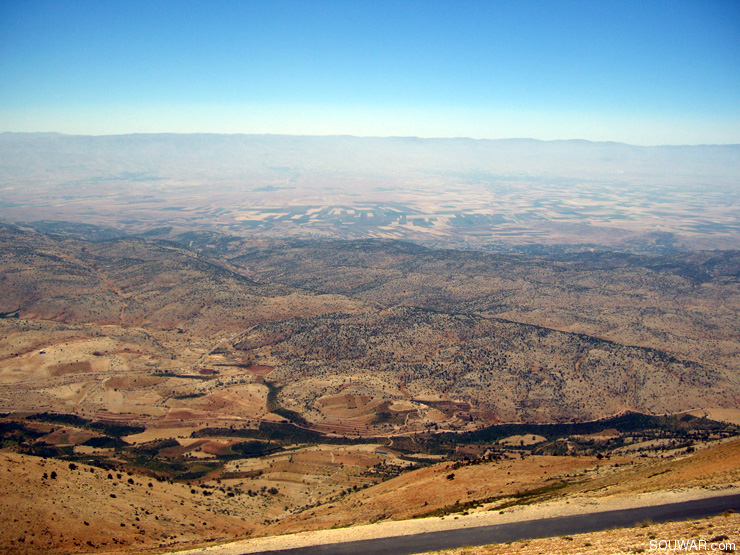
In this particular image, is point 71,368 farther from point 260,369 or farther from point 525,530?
point 525,530

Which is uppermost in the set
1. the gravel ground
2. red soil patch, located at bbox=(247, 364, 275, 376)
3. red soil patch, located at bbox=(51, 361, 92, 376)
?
the gravel ground

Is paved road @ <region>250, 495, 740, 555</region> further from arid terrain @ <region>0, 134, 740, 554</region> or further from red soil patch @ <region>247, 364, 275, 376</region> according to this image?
red soil patch @ <region>247, 364, 275, 376</region>

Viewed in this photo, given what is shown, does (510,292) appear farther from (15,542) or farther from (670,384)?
(15,542)

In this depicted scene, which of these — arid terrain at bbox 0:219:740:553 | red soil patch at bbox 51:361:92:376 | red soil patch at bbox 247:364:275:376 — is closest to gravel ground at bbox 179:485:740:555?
arid terrain at bbox 0:219:740:553

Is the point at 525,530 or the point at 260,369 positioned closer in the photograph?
the point at 525,530

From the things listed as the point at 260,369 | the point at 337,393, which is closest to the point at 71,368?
the point at 260,369

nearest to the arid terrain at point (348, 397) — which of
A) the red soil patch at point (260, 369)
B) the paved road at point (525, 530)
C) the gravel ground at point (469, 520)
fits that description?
the gravel ground at point (469, 520)

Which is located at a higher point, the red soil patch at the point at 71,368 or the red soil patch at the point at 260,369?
the red soil patch at the point at 71,368

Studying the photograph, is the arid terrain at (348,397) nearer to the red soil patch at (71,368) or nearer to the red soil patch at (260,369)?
the red soil patch at (71,368)
